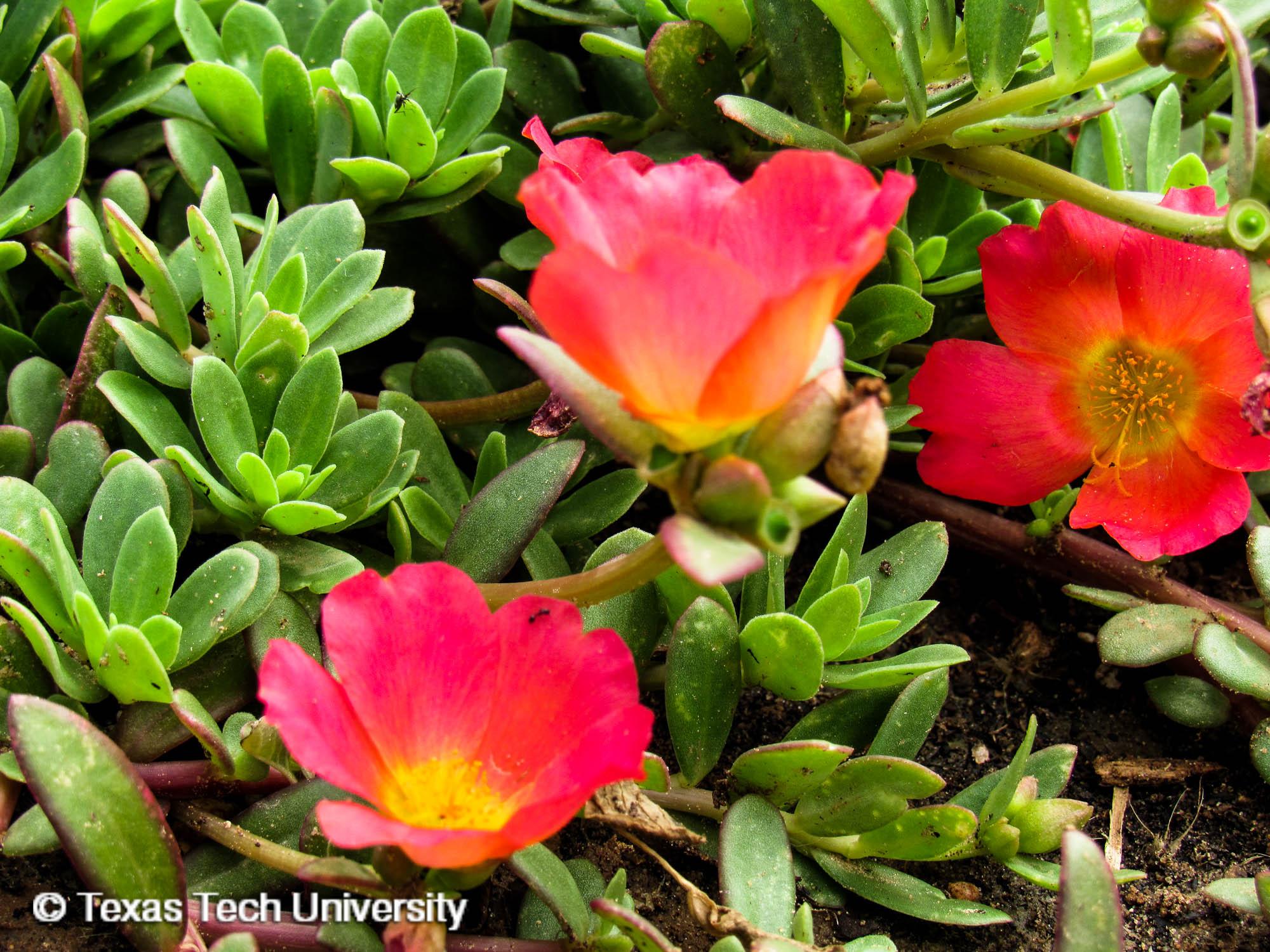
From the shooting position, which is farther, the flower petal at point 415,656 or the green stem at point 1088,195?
the green stem at point 1088,195

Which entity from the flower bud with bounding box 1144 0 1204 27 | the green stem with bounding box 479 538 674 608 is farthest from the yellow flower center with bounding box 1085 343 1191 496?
the green stem with bounding box 479 538 674 608

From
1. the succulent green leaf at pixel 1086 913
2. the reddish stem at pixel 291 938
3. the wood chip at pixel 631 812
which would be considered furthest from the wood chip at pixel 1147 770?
the reddish stem at pixel 291 938

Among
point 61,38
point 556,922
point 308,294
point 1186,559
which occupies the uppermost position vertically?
point 61,38

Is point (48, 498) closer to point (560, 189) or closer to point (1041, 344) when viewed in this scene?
point (560, 189)

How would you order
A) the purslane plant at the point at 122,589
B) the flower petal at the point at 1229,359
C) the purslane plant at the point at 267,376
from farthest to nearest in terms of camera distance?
the flower petal at the point at 1229,359, the purslane plant at the point at 267,376, the purslane plant at the point at 122,589

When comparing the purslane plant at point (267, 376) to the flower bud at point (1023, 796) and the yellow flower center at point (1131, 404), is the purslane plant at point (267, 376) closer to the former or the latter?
the flower bud at point (1023, 796)

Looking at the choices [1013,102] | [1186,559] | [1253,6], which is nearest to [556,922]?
[1013,102]
